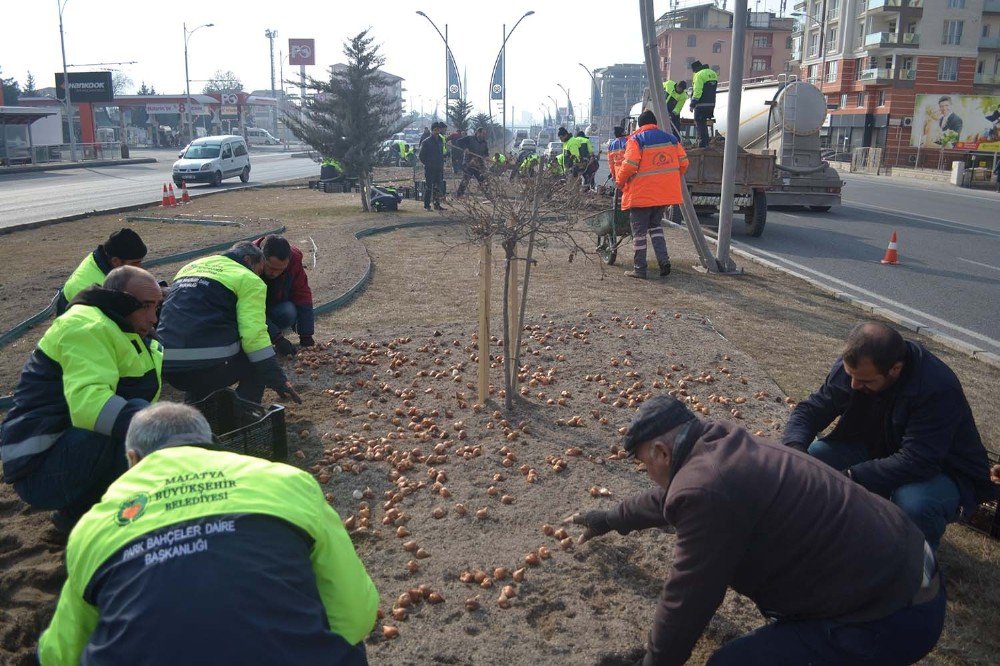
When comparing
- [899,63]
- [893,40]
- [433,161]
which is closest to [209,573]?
[433,161]

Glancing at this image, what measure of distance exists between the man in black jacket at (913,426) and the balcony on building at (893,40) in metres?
64.5

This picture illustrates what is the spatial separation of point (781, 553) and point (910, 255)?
12310 millimetres

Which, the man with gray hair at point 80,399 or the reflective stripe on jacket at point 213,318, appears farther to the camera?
the reflective stripe on jacket at point 213,318

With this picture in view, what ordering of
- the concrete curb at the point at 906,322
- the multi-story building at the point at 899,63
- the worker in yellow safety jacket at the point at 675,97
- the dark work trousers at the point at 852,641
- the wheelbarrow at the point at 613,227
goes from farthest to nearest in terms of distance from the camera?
the multi-story building at the point at 899,63 < the worker in yellow safety jacket at the point at 675,97 < the wheelbarrow at the point at 613,227 < the concrete curb at the point at 906,322 < the dark work trousers at the point at 852,641

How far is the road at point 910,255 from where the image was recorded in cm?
952

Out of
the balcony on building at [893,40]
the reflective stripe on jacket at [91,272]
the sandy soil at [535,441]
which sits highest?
the balcony on building at [893,40]

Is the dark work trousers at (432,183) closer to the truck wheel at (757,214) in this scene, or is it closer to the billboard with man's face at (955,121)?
the truck wheel at (757,214)

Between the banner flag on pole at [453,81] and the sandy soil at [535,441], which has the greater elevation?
the banner flag on pole at [453,81]

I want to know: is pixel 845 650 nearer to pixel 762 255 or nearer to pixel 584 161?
pixel 762 255

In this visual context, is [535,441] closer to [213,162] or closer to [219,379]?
[219,379]

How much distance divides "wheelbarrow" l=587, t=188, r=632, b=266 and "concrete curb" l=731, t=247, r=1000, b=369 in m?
2.19

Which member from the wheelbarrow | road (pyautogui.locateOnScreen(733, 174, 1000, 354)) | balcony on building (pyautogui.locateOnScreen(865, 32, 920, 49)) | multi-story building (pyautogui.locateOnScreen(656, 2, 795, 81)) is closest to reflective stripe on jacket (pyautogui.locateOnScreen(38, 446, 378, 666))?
road (pyautogui.locateOnScreen(733, 174, 1000, 354))

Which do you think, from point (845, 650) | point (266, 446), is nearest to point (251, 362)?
point (266, 446)

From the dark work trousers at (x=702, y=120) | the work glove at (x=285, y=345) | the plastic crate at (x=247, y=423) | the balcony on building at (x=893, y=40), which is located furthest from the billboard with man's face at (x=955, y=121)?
the plastic crate at (x=247, y=423)
